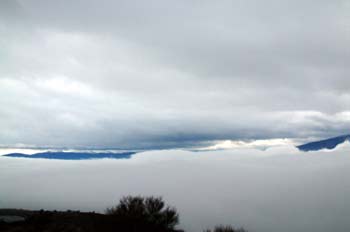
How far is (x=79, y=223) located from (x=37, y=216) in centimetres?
634

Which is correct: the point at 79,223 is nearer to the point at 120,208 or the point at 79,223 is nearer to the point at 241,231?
the point at 120,208

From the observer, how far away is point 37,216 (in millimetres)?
40688

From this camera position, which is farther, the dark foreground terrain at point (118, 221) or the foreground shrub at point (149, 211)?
the foreground shrub at point (149, 211)

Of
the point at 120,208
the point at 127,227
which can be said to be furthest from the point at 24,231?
the point at 120,208

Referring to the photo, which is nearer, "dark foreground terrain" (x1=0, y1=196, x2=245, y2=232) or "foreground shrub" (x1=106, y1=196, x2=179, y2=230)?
"dark foreground terrain" (x1=0, y1=196, x2=245, y2=232)

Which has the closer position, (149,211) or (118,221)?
(118,221)

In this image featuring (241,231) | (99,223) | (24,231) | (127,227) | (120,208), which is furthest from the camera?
(120,208)

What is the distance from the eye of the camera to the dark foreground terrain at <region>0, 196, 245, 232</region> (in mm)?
35156

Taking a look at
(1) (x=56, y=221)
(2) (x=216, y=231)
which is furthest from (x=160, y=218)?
(1) (x=56, y=221)

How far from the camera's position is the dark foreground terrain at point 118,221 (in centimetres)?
3516

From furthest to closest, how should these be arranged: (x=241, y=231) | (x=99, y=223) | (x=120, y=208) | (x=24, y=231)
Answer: (x=120, y=208) → (x=241, y=231) → (x=99, y=223) → (x=24, y=231)

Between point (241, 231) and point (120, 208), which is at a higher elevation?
point (120, 208)

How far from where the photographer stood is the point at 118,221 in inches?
1470

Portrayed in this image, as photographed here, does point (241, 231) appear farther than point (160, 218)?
No
